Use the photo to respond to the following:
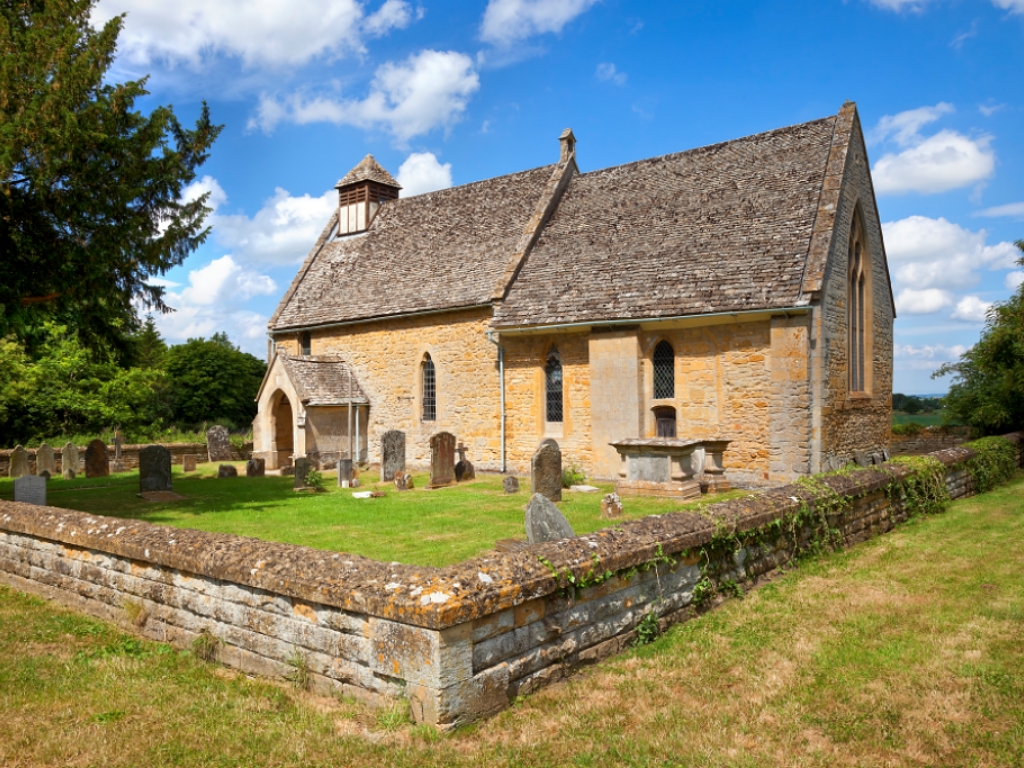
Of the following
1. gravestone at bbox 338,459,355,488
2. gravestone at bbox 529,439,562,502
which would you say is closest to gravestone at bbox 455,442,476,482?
gravestone at bbox 338,459,355,488

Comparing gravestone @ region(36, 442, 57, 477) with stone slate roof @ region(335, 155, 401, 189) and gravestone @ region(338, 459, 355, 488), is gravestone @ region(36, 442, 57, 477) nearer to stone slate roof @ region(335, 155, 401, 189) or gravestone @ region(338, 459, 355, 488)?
gravestone @ region(338, 459, 355, 488)

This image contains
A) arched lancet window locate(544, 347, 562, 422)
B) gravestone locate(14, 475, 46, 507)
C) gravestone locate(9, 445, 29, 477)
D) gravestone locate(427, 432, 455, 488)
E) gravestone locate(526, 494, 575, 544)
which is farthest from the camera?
gravestone locate(9, 445, 29, 477)

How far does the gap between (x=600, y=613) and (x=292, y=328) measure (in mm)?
23672

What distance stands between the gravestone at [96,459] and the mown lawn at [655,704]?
17.4 m

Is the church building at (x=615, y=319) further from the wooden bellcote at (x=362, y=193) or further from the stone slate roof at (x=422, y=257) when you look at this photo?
the wooden bellcote at (x=362, y=193)

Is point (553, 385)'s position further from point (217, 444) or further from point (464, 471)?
point (217, 444)

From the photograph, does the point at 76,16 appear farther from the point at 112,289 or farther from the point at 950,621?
the point at 950,621

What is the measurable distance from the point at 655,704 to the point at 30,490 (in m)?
12.7

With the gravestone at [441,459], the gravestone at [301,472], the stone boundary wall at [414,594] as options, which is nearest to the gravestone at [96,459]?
the gravestone at [301,472]

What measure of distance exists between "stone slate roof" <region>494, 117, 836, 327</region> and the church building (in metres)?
0.06

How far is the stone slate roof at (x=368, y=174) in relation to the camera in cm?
2983

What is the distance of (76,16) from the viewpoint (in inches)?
530

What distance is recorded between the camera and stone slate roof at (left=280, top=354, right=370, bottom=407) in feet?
80.0

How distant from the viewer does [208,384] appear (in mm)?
49938
